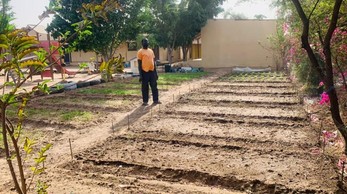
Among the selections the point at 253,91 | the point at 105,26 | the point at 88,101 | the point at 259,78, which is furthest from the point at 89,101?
the point at 259,78

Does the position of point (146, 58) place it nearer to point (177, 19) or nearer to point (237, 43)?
point (177, 19)

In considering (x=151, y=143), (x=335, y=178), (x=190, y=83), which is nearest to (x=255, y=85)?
(x=190, y=83)

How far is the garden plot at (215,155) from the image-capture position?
3434mm

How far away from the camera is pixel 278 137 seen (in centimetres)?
498

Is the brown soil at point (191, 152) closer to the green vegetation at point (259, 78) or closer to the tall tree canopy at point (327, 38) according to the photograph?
the tall tree canopy at point (327, 38)

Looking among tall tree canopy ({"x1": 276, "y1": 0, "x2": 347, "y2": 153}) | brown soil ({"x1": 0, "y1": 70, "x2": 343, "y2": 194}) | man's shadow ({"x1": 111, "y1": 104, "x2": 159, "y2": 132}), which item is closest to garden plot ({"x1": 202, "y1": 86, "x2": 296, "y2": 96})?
tall tree canopy ({"x1": 276, "y1": 0, "x2": 347, "y2": 153})

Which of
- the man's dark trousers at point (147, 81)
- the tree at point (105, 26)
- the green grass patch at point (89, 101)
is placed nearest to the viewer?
the man's dark trousers at point (147, 81)

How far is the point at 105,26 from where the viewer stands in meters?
13.8

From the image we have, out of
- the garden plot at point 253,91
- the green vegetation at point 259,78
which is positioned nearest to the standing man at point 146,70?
the garden plot at point 253,91

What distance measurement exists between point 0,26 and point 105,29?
12.4 m

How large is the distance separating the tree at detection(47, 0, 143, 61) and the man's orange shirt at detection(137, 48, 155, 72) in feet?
18.8

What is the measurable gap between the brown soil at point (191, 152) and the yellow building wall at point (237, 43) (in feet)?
36.4

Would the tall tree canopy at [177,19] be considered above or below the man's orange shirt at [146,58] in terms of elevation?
above

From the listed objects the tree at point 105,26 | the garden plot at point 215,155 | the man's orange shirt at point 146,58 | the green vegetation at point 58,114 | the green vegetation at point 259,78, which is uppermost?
the tree at point 105,26
